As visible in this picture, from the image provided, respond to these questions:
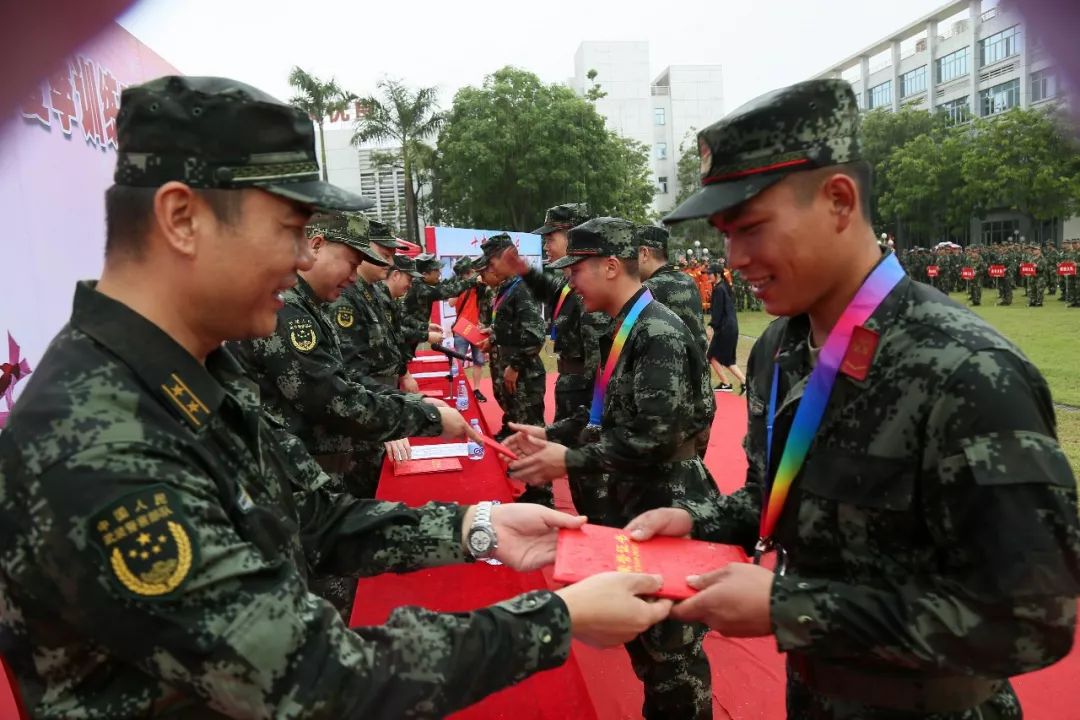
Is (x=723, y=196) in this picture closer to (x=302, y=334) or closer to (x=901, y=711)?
(x=901, y=711)

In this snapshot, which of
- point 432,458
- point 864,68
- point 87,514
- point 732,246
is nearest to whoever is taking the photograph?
point 87,514

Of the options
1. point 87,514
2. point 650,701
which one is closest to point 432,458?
point 650,701

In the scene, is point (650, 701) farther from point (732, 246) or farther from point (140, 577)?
point (140, 577)

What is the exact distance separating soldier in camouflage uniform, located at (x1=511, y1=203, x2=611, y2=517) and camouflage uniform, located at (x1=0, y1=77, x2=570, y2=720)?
4011 mm

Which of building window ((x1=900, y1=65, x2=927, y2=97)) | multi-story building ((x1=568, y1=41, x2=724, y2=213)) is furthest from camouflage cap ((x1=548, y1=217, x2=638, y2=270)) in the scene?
building window ((x1=900, y1=65, x2=927, y2=97))

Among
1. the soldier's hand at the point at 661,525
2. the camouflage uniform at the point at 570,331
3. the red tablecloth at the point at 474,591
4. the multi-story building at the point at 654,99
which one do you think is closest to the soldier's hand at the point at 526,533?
the soldier's hand at the point at 661,525

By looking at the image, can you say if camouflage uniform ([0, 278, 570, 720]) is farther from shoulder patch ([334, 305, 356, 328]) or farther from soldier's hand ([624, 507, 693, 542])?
shoulder patch ([334, 305, 356, 328])

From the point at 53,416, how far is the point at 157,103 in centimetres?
59

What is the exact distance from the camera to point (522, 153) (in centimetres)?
3244

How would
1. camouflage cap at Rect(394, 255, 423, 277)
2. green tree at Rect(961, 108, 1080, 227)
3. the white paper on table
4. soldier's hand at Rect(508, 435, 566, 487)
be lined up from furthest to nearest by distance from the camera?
green tree at Rect(961, 108, 1080, 227) < camouflage cap at Rect(394, 255, 423, 277) < the white paper on table < soldier's hand at Rect(508, 435, 566, 487)

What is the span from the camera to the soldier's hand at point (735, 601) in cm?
154

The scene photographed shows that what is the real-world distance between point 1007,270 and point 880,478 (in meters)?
25.2

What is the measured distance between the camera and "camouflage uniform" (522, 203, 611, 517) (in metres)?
6.01

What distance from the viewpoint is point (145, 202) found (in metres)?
1.30
